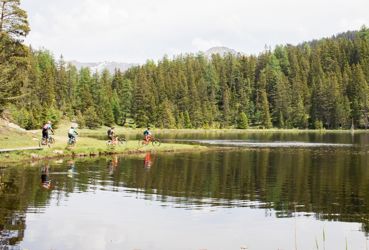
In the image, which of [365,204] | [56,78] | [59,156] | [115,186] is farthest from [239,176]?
[56,78]

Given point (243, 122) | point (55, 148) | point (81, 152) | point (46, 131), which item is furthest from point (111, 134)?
point (243, 122)

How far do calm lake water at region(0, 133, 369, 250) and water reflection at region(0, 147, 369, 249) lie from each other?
0.07 metres

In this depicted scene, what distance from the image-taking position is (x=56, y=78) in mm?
191125

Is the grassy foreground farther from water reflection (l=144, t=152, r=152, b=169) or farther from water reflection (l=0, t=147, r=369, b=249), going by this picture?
water reflection (l=0, t=147, r=369, b=249)

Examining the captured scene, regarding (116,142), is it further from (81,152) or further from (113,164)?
(113,164)

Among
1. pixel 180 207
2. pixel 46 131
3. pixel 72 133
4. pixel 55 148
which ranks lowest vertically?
pixel 180 207

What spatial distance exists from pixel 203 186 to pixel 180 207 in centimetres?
853

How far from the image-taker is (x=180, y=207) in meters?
27.8

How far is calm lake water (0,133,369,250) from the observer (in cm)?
2058

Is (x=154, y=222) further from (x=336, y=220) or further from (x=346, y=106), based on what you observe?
(x=346, y=106)

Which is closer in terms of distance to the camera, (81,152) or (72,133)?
(81,152)

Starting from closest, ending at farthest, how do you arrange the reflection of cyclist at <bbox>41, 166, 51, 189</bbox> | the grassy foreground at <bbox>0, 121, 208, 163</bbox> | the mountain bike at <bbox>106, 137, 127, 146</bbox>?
the reflection of cyclist at <bbox>41, 166, 51, 189</bbox>, the grassy foreground at <bbox>0, 121, 208, 163</bbox>, the mountain bike at <bbox>106, 137, 127, 146</bbox>

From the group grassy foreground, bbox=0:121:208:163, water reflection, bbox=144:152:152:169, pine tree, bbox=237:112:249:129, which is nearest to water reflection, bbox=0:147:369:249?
water reflection, bbox=144:152:152:169

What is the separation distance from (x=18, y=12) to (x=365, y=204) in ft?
164
